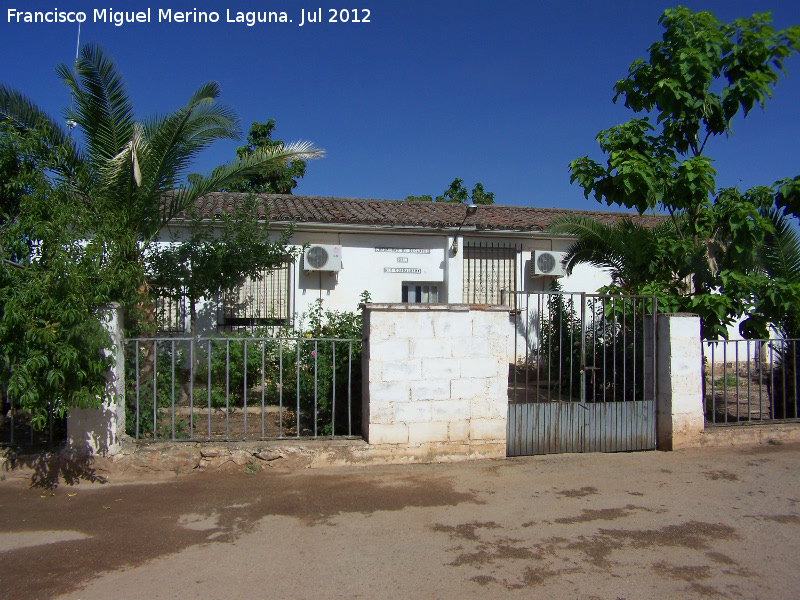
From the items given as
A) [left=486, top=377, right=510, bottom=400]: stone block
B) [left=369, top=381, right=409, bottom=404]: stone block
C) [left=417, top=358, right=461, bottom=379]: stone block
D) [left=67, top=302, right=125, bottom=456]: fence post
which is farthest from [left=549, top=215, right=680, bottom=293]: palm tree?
[left=67, top=302, right=125, bottom=456]: fence post

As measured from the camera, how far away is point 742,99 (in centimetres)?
733

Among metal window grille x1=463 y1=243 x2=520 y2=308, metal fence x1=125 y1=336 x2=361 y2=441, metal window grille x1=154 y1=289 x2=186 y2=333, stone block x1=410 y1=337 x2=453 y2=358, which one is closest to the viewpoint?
metal fence x1=125 y1=336 x2=361 y2=441

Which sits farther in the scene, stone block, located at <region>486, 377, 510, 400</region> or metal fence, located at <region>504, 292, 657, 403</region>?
metal fence, located at <region>504, 292, 657, 403</region>

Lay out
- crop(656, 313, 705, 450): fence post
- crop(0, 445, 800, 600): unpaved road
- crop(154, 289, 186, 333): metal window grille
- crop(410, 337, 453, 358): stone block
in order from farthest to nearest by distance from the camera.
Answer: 1. crop(154, 289, 186, 333): metal window grille
2. crop(656, 313, 705, 450): fence post
3. crop(410, 337, 453, 358): stone block
4. crop(0, 445, 800, 600): unpaved road

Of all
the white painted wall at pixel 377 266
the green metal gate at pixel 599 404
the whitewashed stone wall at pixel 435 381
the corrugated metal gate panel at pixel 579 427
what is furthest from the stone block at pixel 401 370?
the white painted wall at pixel 377 266

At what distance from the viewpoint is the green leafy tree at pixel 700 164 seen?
711 centimetres

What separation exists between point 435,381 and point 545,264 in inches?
272

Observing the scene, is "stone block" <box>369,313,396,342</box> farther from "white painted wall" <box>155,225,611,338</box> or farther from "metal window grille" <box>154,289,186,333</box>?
"metal window grille" <box>154,289,186,333</box>

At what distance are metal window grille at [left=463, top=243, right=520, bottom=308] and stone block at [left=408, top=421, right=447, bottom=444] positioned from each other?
649cm

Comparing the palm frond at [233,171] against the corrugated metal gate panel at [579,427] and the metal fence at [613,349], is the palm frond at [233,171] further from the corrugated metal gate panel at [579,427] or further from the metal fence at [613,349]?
the corrugated metal gate panel at [579,427]

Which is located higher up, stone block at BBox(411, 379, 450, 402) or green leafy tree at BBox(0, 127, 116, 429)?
green leafy tree at BBox(0, 127, 116, 429)

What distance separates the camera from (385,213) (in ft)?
40.4

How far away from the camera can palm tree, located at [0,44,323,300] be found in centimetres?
649

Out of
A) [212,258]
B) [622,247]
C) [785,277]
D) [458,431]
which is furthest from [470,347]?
[785,277]
